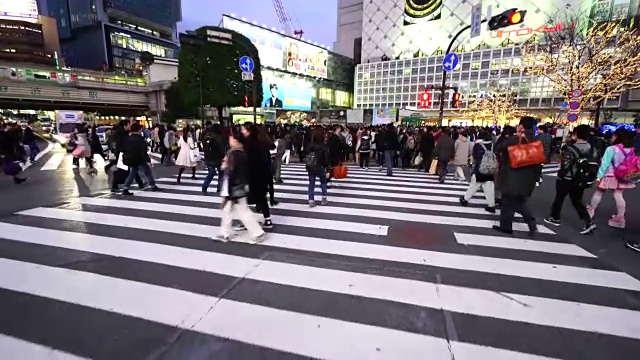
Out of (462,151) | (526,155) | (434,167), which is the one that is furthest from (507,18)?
(526,155)

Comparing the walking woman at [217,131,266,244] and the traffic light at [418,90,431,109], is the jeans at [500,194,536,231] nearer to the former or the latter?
the walking woman at [217,131,266,244]

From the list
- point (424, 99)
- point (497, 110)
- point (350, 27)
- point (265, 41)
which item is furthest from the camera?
point (350, 27)

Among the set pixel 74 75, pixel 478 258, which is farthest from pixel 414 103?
Answer: pixel 478 258

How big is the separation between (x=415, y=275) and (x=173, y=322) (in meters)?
2.47

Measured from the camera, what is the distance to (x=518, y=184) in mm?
4609

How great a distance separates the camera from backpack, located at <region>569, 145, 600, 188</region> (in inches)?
194

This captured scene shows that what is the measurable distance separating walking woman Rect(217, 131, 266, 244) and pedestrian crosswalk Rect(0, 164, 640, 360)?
0.79 ft

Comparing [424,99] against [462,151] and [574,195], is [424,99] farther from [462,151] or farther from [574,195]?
[574,195]

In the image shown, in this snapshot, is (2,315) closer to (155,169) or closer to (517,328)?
(517,328)

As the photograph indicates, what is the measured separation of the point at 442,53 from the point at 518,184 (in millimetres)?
71957

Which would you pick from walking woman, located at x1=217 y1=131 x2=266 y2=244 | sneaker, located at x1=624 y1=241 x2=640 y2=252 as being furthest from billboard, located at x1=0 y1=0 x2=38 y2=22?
sneaker, located at x1=624 y1=241 x2=640 y2=252

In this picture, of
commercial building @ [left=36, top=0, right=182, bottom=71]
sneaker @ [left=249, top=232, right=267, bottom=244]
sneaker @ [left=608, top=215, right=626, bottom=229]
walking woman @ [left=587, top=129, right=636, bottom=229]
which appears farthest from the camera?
commercial building @ [left=36, top=0, right=182, bottom=71]

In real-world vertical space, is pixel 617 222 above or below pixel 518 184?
below

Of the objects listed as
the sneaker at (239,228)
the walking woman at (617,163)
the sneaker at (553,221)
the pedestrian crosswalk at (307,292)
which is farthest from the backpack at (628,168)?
the sneaker at (239,228)
